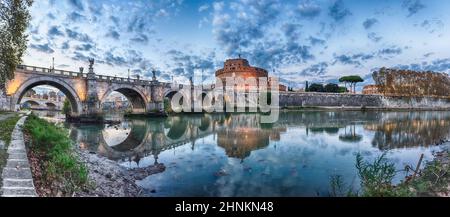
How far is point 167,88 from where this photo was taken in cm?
4691

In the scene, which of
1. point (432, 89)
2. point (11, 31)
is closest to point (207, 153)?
point (11, 31)

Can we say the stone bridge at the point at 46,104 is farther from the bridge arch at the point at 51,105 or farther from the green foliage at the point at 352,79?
the green foliage at the point at 352,79

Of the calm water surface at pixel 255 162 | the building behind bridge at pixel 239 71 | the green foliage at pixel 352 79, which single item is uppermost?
the building behind bridge at pixel 239 71

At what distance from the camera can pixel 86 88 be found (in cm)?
3209

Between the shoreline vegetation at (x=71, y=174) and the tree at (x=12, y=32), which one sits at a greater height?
the tree at (x=12, y=32)

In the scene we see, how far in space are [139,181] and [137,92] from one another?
34712 mm

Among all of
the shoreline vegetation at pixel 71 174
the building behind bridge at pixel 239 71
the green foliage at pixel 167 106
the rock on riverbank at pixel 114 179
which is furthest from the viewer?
the building behind bridge at pixel 239 71

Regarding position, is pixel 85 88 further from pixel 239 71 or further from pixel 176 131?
pixel 239 71

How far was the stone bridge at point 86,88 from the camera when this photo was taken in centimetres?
2569

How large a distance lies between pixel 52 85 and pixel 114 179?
28.1 meters

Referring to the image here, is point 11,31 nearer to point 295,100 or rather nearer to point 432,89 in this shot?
point 295,100

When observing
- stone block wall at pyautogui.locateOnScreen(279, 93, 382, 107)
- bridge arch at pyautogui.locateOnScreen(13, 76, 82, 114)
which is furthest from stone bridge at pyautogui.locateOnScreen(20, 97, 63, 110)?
stone block wall at pyautogui.locateOnScreen(279, 93, 382, 107)

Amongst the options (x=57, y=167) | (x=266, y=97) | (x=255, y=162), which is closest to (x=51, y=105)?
(x=266, y=97)

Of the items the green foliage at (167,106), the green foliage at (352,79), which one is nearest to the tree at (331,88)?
the green foliage at (352,79)
